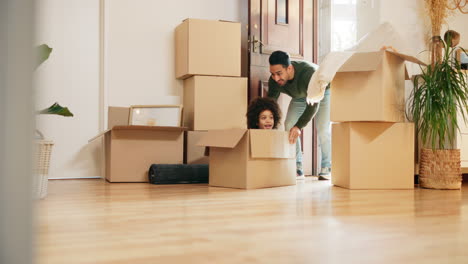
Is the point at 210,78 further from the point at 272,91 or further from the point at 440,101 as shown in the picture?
the point at 440,101

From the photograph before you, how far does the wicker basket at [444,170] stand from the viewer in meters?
2.93

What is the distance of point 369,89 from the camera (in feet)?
9.10

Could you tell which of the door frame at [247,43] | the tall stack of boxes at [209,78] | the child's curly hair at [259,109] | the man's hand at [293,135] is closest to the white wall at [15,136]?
the man's hand at [293,135]

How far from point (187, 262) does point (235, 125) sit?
255 cm

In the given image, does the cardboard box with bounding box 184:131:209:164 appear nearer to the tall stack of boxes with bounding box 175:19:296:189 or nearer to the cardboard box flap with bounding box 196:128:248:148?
the tall stack of boxes with bounding box 175:19:296:189

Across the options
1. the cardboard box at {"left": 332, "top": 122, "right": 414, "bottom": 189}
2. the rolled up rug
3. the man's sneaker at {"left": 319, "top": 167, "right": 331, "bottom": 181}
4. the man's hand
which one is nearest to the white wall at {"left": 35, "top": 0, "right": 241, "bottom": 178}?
the rolled up rug

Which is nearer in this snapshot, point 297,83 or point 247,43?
point 297,83

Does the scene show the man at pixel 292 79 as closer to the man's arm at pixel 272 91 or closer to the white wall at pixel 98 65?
the man's arm at pixel 272 91

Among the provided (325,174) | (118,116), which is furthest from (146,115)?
(325,174)

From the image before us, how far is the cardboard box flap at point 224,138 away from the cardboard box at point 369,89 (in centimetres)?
59

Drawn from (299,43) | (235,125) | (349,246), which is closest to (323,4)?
(299,43)

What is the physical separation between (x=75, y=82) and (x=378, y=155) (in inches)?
81.7

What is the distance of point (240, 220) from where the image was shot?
1.61 metres

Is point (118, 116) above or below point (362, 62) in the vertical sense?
below
